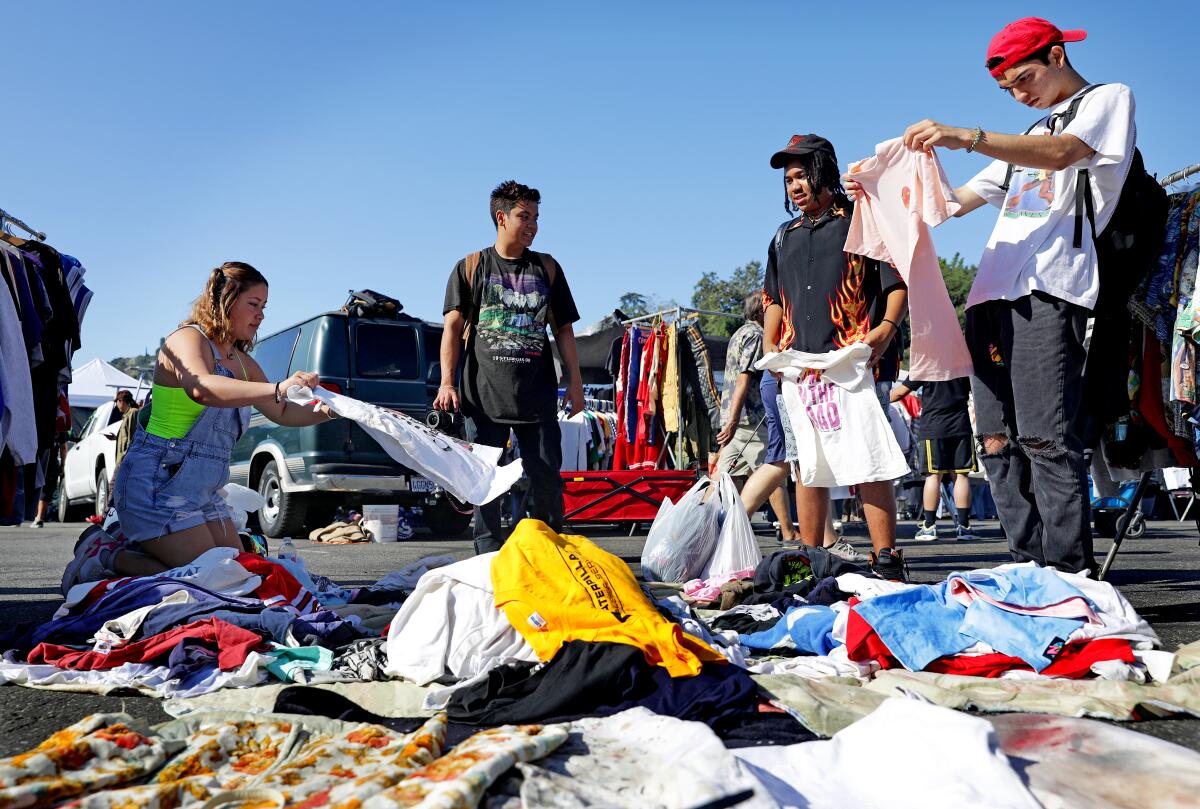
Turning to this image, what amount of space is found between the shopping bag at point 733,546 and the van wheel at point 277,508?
5767 mm

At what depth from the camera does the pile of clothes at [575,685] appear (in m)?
1.66

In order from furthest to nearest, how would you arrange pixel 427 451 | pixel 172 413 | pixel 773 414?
pixel 773 414 < pixel 172 413 < pixel 427 451

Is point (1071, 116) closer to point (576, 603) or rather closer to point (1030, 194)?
point (1030, 194)

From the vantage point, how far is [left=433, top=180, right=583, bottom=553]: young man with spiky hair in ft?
16.4

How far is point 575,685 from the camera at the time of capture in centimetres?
238

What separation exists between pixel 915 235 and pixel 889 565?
4.82 ft

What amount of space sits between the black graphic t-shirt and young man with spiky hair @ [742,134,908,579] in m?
1.20

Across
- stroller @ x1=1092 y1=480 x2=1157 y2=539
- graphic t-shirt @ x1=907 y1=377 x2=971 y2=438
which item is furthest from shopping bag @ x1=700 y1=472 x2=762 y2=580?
stroller @ x1=1092 y1=480 x2=1157 y2=539

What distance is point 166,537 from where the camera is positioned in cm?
399

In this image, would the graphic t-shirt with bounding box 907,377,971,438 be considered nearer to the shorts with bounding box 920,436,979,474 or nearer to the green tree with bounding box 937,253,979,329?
the shorts with bounding box 920,436,979,474

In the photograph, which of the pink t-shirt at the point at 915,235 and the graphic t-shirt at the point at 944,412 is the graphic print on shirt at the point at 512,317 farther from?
the graphic t-shirt at the point at 944,412

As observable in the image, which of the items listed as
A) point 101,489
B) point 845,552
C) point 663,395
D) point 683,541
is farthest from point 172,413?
point 101,489

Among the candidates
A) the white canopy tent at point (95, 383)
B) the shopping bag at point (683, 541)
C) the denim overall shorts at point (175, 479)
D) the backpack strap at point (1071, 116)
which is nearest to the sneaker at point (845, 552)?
the shopping bag at point (683, 541)

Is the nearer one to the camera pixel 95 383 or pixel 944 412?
pixel 944 412
